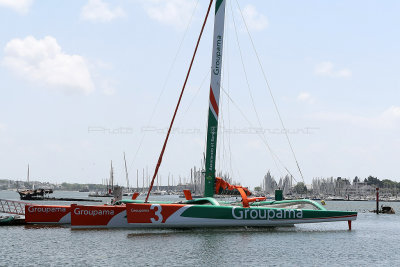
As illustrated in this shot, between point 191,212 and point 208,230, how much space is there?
3.22 m

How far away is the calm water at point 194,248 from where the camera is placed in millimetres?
17875

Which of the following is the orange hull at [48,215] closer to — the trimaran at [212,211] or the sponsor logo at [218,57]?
the trimaran at [212,211]

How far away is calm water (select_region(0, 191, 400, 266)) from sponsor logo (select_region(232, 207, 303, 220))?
913 mm

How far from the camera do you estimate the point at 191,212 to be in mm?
24234

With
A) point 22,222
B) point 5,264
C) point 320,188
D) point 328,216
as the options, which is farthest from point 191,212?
point 320,188

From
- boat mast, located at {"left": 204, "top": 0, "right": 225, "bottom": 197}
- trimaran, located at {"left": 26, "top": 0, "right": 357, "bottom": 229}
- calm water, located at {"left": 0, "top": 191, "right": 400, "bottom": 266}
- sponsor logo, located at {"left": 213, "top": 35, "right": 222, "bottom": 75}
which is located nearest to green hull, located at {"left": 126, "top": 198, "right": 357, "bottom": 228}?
trimaran, located at {"left": 26, "top": 0, "right": 357, "bottom": 229}

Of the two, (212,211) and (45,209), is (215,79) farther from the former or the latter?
(45,209)

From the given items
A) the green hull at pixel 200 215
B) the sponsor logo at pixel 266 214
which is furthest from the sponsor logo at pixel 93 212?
the sponsor logo at pixel 266 214

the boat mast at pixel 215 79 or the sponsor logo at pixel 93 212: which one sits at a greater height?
the boat mast at pixel 215 79

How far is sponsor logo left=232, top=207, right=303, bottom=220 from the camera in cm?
2492

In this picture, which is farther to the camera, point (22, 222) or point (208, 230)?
point (22, 222)

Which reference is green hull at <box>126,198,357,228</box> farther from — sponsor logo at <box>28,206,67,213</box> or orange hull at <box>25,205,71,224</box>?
sponsor logo at <box>28,206,67,213</box>

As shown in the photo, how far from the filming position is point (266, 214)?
2556 cm

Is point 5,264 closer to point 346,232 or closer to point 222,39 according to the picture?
point 222,39
